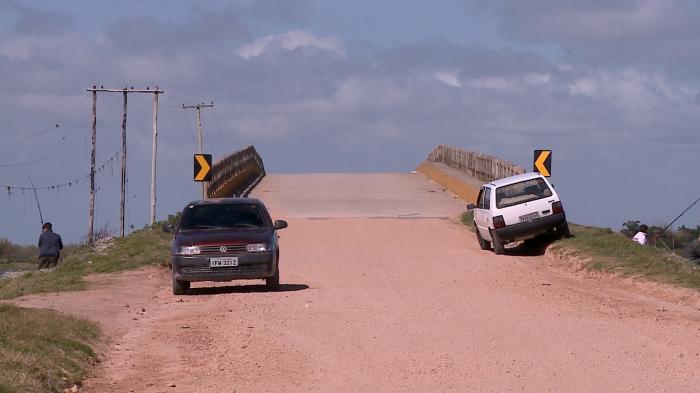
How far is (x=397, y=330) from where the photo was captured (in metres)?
15.5

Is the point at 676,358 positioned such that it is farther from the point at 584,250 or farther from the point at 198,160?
the point at 198,160

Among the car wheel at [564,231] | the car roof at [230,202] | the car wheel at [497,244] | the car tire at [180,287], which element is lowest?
the car tire at [180,287]

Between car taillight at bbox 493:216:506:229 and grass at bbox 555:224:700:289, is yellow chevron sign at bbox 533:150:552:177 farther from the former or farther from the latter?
car taillight at bbox 493:216:506:229

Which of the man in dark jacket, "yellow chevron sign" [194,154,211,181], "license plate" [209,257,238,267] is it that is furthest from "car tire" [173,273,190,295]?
"yellow chevron sign" [194,154,211,181]

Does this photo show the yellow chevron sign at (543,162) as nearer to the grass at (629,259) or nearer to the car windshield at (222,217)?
the grass at (629,259)

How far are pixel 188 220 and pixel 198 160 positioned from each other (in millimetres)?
14416

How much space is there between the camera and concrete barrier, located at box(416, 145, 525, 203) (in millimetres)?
40938

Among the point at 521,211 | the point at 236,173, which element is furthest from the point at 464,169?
the point at 521,211

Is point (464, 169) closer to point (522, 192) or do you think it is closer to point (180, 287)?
point (522, 192)

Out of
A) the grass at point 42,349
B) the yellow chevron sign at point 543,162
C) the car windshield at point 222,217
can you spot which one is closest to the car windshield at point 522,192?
the yellow chevron sign at point 543,162

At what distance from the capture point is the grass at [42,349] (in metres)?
11.5

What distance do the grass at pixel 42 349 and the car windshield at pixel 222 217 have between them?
5.49m

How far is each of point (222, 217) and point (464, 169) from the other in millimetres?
30713

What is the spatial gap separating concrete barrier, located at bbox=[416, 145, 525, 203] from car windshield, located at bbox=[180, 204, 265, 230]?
14.4 m
